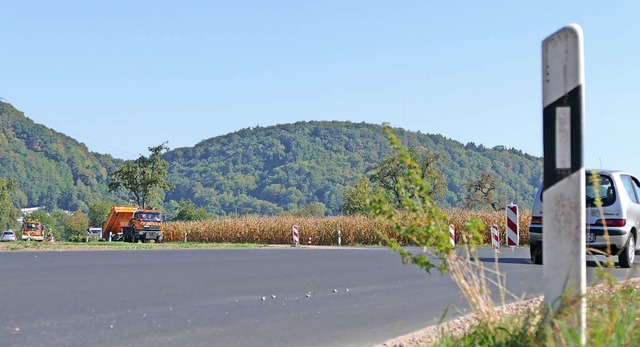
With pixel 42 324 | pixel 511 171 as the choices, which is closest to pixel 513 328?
A: pixel 42 324

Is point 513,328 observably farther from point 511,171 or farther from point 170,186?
point 511,171

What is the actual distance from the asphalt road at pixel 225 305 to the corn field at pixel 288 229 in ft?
101

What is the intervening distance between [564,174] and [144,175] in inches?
3391

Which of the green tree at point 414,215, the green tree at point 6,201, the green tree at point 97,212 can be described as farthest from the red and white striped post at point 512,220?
the green tree at point 97,212

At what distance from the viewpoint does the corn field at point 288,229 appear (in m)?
51.1

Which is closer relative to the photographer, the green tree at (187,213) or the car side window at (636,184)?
the car side window at (636,184)

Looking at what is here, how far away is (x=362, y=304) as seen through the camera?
12211 mm

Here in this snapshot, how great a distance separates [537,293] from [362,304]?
108 inches

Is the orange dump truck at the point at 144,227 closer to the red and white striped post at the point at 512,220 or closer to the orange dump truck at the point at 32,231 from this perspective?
the red and white striped post at the point at 512,220

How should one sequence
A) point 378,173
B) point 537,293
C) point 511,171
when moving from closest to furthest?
point 537,293 → point 378,173 → point 511,171

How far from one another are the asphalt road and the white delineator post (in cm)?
110

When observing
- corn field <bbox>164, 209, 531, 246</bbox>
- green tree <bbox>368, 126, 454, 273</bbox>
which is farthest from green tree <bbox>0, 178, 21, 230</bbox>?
green tree <bbox>368, 126, 454, 273</bbox>

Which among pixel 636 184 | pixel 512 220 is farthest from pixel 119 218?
pixel 636 184

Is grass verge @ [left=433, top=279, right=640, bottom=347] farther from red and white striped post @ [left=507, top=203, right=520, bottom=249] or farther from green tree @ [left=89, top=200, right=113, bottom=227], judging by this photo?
green tree @ [left=89, top=200, right=113, bottom=227]
